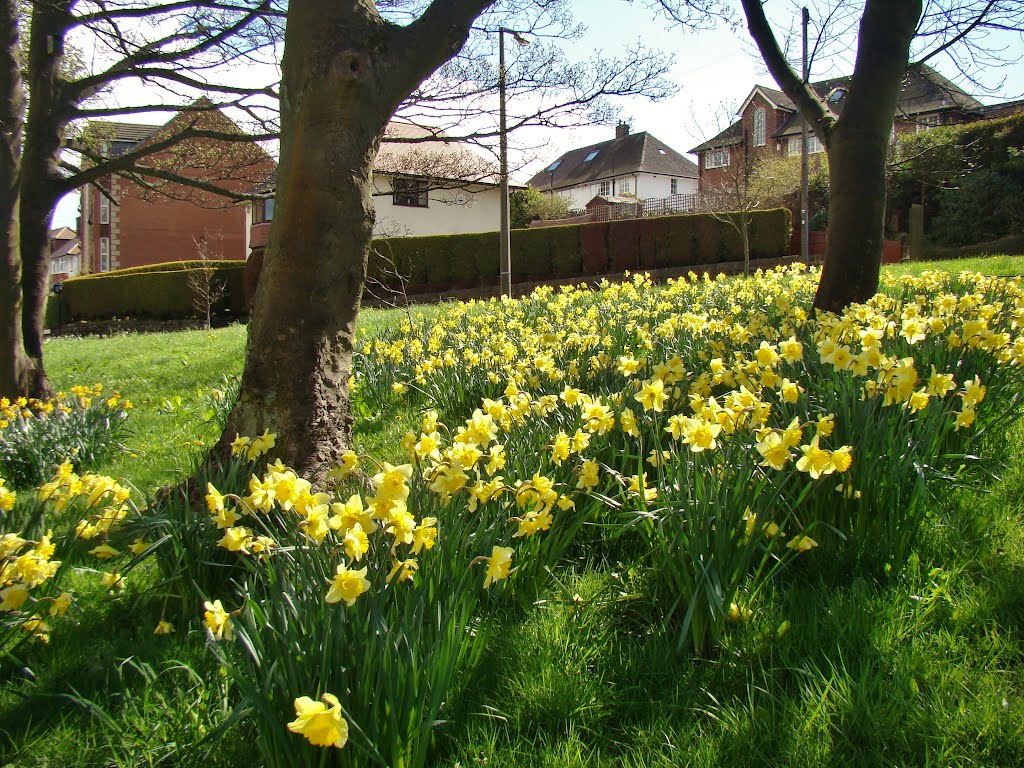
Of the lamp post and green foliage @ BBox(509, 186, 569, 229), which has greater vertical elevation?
green foliage @ BBox(509, 186, 569, 229)

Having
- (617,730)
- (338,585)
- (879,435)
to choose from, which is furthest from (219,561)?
(879,435)

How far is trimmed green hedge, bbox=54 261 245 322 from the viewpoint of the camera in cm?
2019

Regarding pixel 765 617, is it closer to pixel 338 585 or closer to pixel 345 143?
pixel 338 585

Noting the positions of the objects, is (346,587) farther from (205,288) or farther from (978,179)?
(978,179)

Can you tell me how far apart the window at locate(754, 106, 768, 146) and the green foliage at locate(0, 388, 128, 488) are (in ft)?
132

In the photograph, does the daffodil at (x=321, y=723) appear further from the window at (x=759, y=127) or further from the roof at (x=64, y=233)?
the roof at (x=64, y=233)

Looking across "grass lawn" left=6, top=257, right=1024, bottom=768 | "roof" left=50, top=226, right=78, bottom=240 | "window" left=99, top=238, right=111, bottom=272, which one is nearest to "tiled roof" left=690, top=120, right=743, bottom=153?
"grass lawn" left=6, top=257, right=1024, bottom=768

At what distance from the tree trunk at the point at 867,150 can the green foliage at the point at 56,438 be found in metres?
5.32

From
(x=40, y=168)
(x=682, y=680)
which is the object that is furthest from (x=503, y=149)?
(x=682, y=680)

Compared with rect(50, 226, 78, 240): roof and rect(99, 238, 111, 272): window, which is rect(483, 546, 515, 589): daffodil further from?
rect(50, 226, 78, 240): roof

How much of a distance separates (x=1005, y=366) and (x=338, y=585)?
3.18 meters

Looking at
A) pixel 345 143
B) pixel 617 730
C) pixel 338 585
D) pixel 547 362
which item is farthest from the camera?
pixel 547 362

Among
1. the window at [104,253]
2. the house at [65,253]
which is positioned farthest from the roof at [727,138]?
the house at [65,253]

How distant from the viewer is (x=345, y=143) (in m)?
3.18
